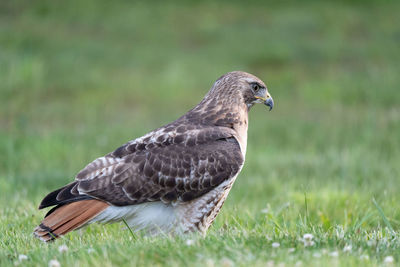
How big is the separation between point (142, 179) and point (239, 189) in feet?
11.1

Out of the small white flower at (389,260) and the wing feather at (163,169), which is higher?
the wing feather at (163,169)

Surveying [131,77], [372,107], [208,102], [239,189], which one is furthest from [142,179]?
[131,77]

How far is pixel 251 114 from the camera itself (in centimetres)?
1535

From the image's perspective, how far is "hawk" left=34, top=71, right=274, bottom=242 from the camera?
204 inches

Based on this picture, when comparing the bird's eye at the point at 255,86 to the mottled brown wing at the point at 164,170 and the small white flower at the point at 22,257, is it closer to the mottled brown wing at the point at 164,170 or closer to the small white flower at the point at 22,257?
the mottled brown wing at the point at 164,170

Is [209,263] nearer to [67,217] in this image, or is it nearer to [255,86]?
[67,217]

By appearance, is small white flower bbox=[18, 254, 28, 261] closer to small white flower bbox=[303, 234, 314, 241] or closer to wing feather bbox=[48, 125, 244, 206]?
wing feather bbox=[48, 125, 244, 206]

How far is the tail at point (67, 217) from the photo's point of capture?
499cm

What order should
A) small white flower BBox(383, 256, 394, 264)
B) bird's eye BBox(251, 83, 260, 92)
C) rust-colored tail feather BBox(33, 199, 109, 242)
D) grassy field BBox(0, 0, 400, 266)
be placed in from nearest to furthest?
small white flower BBox(383, 256, 394, 264)
grassy field BBox(0, 0, 400, 266)
rust-colored tail feather BBox(33, 199, 109, 242)
bird's eye BBox(251, 83, 260, 92)

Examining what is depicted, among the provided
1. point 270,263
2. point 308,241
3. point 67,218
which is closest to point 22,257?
point 67,218

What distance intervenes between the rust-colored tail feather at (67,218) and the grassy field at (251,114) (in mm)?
113

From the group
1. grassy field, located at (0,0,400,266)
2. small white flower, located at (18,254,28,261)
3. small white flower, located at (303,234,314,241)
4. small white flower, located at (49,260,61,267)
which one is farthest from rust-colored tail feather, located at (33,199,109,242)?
small white flower, located at (303,234,314,241)

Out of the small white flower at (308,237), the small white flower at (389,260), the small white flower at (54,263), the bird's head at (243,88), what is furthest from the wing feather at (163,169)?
the small white flower at (389,260)

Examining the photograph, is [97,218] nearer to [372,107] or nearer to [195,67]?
[372,107]
